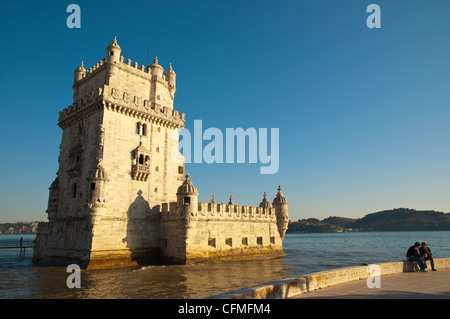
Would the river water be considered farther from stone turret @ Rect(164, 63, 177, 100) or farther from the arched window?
stone turret @ Rect(164, 63, 177, 100)

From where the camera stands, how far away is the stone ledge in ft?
26.2

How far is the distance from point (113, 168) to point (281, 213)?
75.8 ft

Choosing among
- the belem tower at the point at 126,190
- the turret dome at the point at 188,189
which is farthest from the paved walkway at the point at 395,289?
the belem tower at the point at 126,190

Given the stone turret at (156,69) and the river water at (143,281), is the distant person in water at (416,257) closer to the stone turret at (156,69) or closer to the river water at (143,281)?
the river water at (143,281)

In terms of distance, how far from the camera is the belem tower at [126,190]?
87.7ft

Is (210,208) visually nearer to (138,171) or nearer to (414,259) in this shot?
(138,171)

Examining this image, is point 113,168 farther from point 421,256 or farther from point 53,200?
point 421,256

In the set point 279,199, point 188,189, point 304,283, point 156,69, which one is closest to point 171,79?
point 156,69

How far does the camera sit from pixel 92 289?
1830 centimetres

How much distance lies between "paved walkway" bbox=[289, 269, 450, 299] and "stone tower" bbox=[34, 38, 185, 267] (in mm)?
21490

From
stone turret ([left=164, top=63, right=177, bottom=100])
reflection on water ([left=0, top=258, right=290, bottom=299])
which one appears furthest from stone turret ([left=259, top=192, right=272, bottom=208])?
stone turret ([left=164, top=63, right=177, bottom=100])

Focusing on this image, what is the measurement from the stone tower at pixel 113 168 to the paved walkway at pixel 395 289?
21.5m
